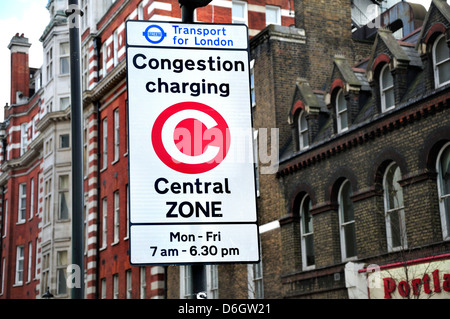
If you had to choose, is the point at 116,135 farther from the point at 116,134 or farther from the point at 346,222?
the point at 346,222

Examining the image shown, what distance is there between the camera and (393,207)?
71.1 ft

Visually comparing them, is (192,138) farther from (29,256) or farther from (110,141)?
(29,256)

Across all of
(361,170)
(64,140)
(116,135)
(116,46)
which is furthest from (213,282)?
(64,140)

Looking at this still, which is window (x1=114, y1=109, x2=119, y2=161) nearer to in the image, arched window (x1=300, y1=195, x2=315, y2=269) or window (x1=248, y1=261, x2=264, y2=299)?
window (x1=248, y1=261, x2=264, y2=299)

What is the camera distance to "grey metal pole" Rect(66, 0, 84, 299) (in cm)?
868

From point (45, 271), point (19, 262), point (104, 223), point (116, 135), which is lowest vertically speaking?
point (45, 271)

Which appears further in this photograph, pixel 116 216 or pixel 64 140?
pixel 64 140

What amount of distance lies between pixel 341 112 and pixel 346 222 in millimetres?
3541

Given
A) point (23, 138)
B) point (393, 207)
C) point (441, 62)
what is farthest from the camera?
point (23, 138)

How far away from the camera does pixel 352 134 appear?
23.2 metres

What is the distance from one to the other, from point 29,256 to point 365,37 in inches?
1201

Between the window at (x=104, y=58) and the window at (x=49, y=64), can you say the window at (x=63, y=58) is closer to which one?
the window at (x=49, y=64)

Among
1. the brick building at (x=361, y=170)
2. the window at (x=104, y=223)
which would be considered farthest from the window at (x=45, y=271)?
the brick building at (x=361, y=170)

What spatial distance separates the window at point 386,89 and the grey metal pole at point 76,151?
1415 centimetres
